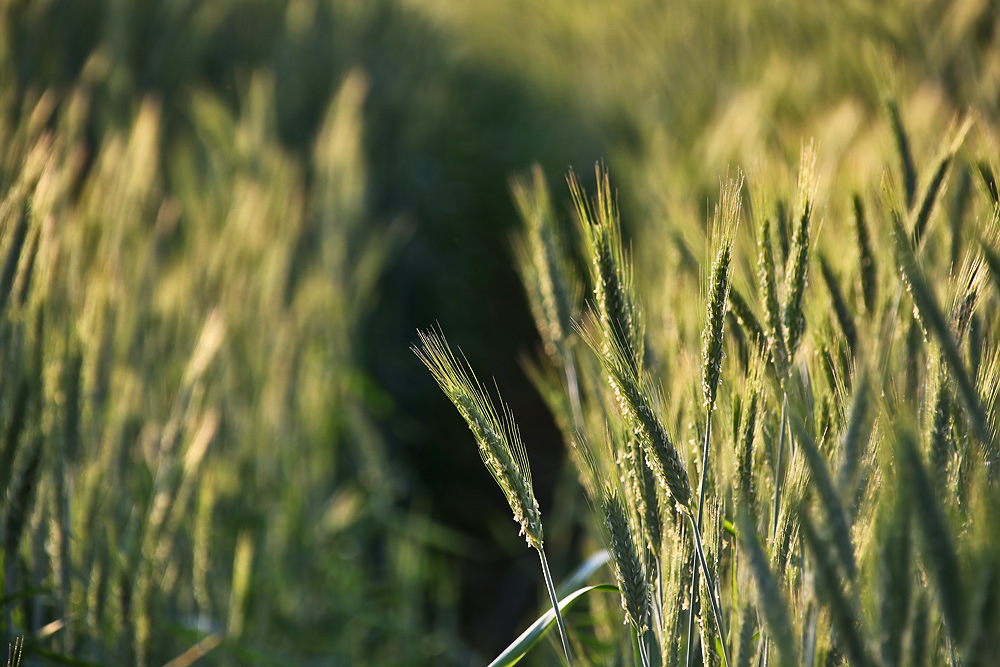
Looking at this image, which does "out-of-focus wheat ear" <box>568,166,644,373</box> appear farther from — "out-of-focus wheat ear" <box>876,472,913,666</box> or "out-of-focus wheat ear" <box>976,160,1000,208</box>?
"out-of-focus wheat ear" <box>976,160,1000,208</box>

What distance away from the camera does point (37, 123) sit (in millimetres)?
1179

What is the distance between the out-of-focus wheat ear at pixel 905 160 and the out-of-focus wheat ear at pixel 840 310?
7.6 inches

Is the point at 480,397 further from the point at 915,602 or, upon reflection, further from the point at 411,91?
the point at 411,91

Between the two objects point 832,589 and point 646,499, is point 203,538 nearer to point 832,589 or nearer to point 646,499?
point 646,499

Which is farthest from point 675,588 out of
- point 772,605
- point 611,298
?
point 611,298

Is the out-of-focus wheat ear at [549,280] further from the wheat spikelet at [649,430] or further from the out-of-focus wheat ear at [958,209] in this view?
the out-of-focus wheat ear at [958,209]

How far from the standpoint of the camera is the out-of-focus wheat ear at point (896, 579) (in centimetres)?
46

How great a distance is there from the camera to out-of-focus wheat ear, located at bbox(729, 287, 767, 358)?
731 millimetres

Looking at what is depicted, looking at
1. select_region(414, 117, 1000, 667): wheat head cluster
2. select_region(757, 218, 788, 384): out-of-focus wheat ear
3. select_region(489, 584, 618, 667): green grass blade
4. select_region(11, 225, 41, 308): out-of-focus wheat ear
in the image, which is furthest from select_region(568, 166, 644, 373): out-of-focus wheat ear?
select_region(11, 225, 41, 308): out-of-focus wheat ear

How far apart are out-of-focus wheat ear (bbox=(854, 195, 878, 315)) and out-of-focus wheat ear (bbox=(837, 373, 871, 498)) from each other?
272 mm

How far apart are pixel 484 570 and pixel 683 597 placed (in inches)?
93.0

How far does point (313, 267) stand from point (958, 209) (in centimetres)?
148

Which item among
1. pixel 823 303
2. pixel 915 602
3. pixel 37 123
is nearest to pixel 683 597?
pixel 915 602

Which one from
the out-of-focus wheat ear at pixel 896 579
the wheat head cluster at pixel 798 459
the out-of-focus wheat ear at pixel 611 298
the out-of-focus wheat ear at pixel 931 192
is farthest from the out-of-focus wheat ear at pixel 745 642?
the out-of-focus wheat ear at pixel 931 192
